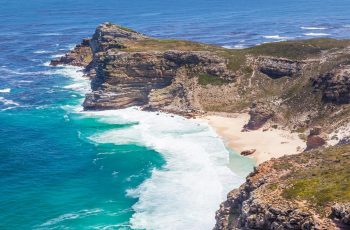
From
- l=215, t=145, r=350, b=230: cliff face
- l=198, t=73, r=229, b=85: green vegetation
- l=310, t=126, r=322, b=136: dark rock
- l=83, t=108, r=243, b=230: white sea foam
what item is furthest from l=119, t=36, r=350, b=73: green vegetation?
l=215, t=145, r=350, b=230: cliff face

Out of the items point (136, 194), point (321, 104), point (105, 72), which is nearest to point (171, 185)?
point (136, 194)

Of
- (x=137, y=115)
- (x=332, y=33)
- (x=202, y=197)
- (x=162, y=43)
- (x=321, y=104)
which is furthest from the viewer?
(x=332, y=33)

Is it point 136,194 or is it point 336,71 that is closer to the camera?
point 136,194

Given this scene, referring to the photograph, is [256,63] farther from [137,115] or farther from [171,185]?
[171,185]

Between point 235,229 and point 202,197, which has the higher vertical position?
point 235,229

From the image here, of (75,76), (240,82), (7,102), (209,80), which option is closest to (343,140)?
(240,82)

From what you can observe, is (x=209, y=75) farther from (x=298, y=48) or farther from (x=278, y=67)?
(x=298, y=48)

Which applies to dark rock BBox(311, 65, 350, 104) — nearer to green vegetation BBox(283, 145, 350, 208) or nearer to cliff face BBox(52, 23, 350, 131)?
cliff face BBox(52, 23, 350, 131)
